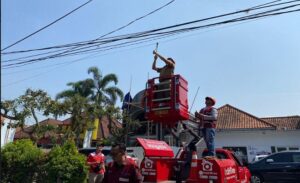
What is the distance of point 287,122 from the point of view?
28.4 m

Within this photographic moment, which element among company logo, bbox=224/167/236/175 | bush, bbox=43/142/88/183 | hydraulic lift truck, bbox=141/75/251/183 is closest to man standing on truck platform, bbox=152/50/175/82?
hydraulic lift truck, bbox=141/75/251/183

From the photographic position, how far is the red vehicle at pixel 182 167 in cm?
705

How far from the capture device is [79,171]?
1033cm

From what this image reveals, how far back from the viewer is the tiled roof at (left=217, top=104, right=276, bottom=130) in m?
26.7

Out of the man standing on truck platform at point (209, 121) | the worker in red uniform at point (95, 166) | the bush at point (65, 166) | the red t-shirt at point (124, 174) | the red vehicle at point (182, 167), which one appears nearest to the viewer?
the red t-shirt at point (124, 174)

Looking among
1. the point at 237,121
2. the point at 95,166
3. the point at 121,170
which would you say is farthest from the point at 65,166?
the point at 237,121

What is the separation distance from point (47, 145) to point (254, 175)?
2418cm

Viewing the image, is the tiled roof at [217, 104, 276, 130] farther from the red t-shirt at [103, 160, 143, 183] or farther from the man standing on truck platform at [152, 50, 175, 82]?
the red t-shirt at [103, 160, 143, 183]

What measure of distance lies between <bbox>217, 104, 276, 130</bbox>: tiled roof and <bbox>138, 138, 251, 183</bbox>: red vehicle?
59.3ft

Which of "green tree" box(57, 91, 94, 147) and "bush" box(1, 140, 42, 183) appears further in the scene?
"green tree" box(57, 91, 94, 147)

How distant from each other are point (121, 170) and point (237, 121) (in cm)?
2500

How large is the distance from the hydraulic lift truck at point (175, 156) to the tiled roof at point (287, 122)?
1794cm

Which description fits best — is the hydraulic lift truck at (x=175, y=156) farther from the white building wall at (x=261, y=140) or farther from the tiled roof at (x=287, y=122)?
the tiled roof at (x=287, y=122)

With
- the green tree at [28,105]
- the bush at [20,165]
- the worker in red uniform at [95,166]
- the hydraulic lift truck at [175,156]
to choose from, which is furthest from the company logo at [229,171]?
the green tree at [28,105]
